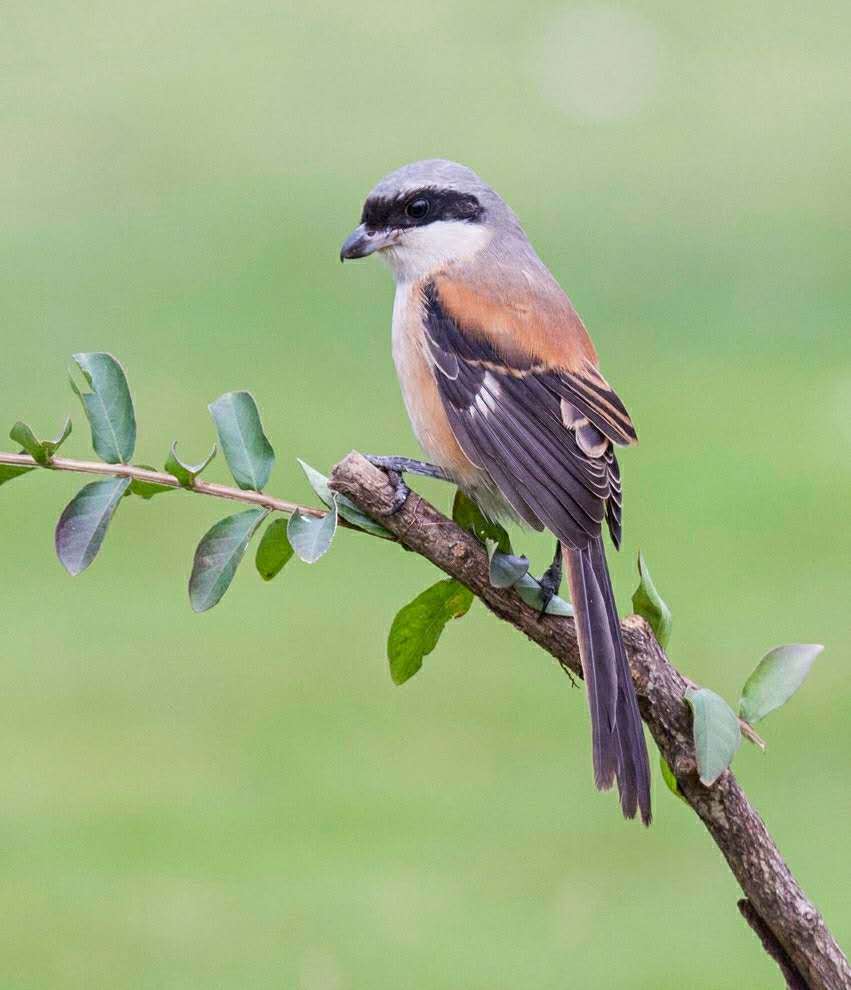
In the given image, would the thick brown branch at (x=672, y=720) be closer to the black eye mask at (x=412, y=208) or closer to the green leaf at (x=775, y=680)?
the green leaf at (x=775, y=680)

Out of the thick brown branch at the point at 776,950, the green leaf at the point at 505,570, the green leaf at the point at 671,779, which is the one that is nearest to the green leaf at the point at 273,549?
the green leaf at the point at 505,570

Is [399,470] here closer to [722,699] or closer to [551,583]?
[551,583]

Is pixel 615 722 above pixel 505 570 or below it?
below

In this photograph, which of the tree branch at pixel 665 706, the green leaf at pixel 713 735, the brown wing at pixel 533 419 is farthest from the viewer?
the brown wing at pixel 533 419

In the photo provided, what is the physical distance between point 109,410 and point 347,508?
319mm

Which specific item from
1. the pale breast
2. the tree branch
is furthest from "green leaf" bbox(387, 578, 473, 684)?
the pale breast

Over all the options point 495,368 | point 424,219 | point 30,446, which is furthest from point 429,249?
point 30,446

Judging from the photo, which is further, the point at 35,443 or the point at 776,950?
the point at 776,950

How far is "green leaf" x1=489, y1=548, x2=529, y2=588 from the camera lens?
213 cm

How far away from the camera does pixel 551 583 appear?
2.51 m

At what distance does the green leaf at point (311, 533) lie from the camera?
2.01m

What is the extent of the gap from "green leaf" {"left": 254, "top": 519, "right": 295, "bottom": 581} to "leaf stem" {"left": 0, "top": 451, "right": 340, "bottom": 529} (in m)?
0.03

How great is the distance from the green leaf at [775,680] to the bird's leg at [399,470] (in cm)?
48

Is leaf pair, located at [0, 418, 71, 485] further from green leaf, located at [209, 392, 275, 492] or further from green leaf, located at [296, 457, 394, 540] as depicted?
green leaf, located at [296, 457, 394, 540]
